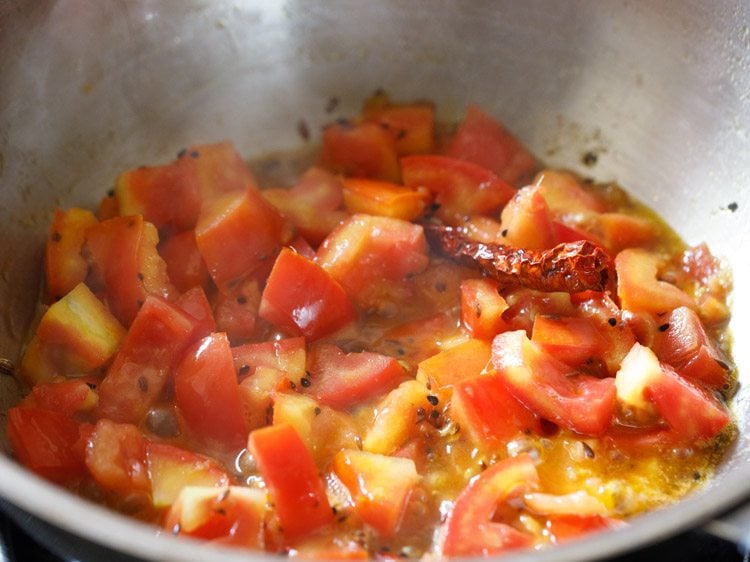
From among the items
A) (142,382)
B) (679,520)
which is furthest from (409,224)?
(679,520)

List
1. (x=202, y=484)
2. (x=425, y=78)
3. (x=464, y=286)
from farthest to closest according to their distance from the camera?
(x=425, y=78)
(x=464, y=286)
(x=202, y=484)

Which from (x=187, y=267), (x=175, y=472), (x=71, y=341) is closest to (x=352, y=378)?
(x=175, y=472)

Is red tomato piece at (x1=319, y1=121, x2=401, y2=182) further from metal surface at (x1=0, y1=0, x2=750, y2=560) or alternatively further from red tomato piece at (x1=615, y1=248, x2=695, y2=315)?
red tomato piece at (x1=615, y1=248, x2=695, y2=315)

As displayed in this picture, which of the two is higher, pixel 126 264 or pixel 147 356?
pixel 126 264

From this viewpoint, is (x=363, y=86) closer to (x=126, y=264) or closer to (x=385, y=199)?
(x=385, y=199)

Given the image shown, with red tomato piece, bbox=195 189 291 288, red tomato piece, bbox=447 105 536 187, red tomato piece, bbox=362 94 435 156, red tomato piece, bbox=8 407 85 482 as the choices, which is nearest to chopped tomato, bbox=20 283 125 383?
red tomato piece, bbox=8 407 85 482

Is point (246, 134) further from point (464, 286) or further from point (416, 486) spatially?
point (416, 486)
